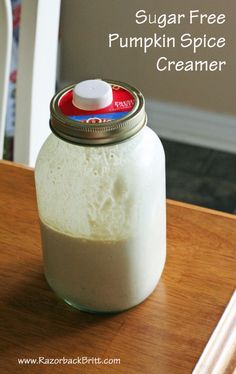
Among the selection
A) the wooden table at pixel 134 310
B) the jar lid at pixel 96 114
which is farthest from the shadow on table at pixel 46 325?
the jar lid at pixel 96 114

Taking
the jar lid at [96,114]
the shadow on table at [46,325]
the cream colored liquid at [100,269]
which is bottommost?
the shadow on table at [46,325]

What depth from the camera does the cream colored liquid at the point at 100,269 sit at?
60 cm

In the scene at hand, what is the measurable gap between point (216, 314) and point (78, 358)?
138 millimetres

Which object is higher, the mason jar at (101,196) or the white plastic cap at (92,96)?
Result: the white plastic cap at (92,96)

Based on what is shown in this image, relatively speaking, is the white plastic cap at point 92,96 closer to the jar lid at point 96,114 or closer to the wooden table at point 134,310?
the jar lid at point 96,114

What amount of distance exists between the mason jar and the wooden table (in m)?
0.02

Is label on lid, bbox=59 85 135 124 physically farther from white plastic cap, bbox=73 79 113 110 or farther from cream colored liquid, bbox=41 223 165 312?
cream colored liquid, bbox=41 223 165 312

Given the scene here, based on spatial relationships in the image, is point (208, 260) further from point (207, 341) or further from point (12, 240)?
point (12, 240)

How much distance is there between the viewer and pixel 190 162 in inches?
73.9

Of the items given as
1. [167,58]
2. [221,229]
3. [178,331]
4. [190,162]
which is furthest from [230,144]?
[178,331]

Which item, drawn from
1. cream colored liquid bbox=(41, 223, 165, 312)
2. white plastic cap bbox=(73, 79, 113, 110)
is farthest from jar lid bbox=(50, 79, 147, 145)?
cream colored liquid bbox=(41, 223, 165, 312)

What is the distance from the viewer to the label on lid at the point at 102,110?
0.54 metres

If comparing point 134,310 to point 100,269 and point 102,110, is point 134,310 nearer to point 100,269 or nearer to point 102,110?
point 100,269

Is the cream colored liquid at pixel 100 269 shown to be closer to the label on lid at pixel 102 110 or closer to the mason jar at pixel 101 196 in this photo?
the mason jar at pixel 101 196
